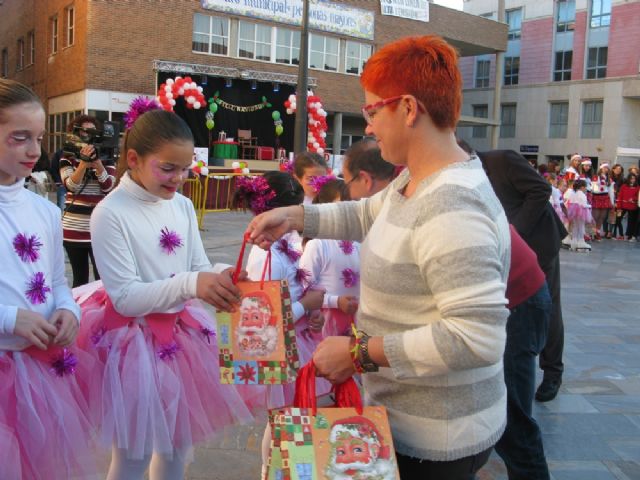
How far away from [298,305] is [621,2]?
1516 inches

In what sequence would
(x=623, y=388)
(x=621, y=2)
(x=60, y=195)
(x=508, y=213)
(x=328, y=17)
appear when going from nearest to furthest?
(x=508, y=213), (x=623, y=388), (x=60, y=195), (x=328, y=17), (x=621, y=2)

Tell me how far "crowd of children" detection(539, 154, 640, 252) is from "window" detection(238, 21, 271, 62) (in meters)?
16.0

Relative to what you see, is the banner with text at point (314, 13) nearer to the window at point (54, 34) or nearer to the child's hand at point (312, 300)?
the window at point (54, 34)

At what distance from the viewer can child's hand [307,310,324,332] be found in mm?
3219

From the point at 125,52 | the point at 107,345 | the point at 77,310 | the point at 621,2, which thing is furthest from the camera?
the point at 621,2

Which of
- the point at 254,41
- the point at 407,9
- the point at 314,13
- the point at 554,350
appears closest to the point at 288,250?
the point at 554,350

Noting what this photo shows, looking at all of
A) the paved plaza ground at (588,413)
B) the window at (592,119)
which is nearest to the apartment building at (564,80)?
the window at (592,119)

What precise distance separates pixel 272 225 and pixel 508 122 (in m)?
42.3

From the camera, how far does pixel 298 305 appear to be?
3113 millimetres

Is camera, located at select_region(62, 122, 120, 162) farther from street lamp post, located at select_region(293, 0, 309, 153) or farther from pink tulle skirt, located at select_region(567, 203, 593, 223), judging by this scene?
pink tulle skirt, located at select_region(567, 203, 593, 223)

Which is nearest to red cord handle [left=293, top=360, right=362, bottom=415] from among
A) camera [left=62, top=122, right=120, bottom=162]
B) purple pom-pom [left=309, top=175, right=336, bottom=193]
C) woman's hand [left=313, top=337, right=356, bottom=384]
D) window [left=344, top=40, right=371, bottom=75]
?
woman's hand [left=313, top=337, right=356, bottom=384]

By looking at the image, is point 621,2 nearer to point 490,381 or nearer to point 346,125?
point 346,125

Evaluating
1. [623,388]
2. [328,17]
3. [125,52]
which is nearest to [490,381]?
[623,388]

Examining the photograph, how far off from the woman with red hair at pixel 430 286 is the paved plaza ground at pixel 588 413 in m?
1.36
